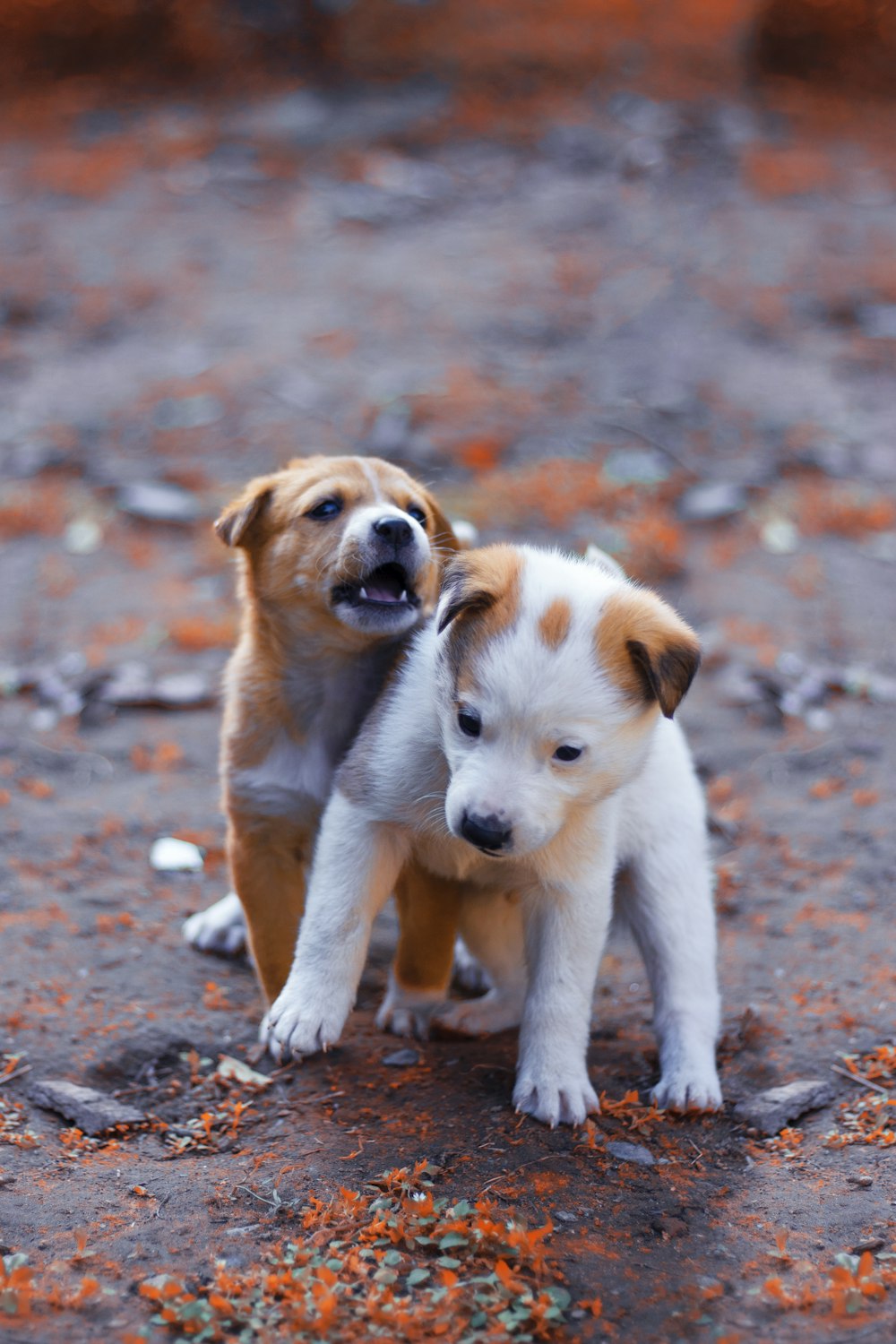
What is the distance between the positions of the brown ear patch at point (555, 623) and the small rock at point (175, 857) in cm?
264

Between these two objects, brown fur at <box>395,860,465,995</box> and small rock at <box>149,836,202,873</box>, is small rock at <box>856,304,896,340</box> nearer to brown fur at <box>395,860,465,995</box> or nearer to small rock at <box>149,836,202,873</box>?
small rock at <box>149,836,202,873</box>

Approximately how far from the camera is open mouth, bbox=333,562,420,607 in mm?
4082

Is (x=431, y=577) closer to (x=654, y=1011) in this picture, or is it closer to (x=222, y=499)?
(x=654, y=1011)

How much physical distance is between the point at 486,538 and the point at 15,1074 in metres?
4.79

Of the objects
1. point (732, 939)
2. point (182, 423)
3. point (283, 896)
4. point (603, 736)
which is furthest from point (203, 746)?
point (182, 423)

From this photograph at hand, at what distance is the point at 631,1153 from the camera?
3.64m

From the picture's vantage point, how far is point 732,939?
500cm

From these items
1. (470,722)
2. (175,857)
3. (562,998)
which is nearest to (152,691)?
(175,857)

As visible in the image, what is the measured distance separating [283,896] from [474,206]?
10.7 metres

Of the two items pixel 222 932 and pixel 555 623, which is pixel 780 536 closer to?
pixel 222 932

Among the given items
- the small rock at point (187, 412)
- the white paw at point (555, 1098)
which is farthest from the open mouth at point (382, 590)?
the small rock at point (187, 412)

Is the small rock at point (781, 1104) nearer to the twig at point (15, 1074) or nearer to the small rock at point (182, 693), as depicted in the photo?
the twig at point (15, 1074)

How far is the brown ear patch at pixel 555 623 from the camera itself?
3.32 meters

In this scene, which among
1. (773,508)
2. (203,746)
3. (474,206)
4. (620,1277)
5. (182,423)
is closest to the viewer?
(620,1277)
